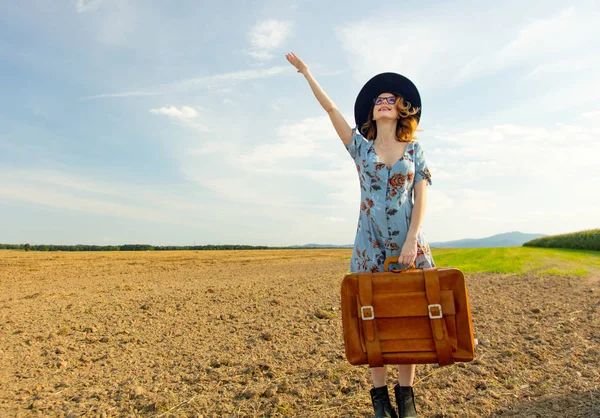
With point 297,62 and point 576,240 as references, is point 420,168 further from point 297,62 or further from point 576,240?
point 576,240

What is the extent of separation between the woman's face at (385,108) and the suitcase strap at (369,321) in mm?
1244

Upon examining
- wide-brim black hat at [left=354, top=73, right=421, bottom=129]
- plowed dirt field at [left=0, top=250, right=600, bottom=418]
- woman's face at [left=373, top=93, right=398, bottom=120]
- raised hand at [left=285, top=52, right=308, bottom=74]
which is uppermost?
raised hand at [left=285, top=52, right=308, bottom=74]

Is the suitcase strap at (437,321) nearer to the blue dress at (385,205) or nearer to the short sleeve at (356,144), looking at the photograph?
the blue dress at (385,205)

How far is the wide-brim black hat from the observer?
10.8 feet

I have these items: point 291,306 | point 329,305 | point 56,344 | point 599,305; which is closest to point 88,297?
point 56,344

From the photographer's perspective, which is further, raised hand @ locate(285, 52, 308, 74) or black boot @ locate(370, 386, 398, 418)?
raised hand @ locate(285, 52, 308, 74)

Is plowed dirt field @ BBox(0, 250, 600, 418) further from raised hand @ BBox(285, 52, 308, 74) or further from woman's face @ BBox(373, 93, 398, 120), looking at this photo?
raised hand @ BBox(285, 52, 308, 74)

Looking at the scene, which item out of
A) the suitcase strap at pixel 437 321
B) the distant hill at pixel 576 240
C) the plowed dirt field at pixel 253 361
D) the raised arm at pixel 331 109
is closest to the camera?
the suitcase strap at pixel 437 321

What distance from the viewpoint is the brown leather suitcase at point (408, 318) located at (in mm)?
2709

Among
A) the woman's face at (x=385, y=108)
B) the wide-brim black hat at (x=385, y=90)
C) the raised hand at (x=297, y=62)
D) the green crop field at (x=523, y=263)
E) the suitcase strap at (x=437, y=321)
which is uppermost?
the raised hand at (x=297, y=62)

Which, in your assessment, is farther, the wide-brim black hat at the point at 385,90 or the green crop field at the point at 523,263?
the green crop field at the point at 523,263

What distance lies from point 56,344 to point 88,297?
367cm

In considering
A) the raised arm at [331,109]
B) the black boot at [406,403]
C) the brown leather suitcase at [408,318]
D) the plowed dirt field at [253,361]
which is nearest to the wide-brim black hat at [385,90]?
the raised arm at [331,109]

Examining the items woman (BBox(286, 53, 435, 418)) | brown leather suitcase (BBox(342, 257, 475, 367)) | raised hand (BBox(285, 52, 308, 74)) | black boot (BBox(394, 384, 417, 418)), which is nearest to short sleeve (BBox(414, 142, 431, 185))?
woman (BBox(286, 53, 435, 418))
